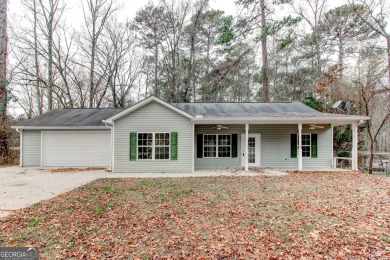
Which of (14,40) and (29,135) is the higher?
(14,40)

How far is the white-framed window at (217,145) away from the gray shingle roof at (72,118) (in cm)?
595

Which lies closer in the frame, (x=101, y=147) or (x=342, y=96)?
(x=101, y=147)

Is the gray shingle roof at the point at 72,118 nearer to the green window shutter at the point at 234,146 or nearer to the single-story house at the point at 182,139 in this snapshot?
the single-story house at the point at 182,139

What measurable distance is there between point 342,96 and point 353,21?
243 inches

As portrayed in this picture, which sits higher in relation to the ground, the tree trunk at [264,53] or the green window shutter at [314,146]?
the tree trunk at [264,53]

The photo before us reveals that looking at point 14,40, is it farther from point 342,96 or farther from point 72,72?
point 342,96

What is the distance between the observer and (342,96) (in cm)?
1489

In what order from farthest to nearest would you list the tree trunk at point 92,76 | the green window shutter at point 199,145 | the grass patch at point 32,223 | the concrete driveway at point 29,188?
the tree trunk at point 92,76 → the green window shutter at point 199,145 → the concrete driveway at point 29,188 → the grass patch at point 32,223

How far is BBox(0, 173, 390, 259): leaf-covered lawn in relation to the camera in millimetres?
3307

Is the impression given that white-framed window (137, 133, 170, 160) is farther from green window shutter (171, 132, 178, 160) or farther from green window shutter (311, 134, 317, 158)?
green window shutter (311, 134, 317, 158)

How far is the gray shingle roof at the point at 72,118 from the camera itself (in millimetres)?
12148

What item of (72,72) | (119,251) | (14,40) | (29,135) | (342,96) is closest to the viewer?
(119,251)

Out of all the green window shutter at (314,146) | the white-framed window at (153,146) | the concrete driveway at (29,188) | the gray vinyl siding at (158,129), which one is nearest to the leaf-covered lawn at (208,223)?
the concrete driveway at (29,188)

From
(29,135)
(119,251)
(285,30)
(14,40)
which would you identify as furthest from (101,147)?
(285,30)
